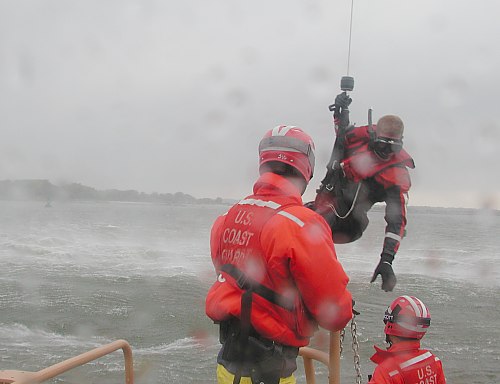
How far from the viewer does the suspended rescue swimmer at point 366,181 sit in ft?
9.95

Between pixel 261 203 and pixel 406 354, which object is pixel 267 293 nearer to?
pixel 261 203

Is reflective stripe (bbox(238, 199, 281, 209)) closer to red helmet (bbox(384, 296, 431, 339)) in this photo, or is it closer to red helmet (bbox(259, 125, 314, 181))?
red helmet (bbox(259, 125, 314, 181))

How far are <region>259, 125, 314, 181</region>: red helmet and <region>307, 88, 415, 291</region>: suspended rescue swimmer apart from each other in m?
0.80

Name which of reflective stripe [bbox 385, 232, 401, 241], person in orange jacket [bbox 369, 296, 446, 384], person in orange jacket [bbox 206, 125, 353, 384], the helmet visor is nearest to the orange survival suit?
person in orange jacket [bbox 369, 296, 446, 384]

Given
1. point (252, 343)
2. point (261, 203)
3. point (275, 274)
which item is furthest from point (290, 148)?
point (252, 343)

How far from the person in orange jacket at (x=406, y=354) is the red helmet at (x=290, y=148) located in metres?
1.60

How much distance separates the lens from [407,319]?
3584mm

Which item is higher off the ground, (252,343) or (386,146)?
(386,146)

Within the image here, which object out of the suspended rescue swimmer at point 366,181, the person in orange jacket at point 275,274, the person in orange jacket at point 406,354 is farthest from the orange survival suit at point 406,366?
the person in orange jacket at point 275,274

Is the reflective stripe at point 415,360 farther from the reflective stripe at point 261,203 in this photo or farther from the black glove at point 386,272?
the reflective stripe at point 261,203

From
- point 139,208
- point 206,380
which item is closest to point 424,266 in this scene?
point 206,380

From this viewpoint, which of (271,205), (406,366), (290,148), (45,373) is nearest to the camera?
(271,205)

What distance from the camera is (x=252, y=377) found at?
7.55 feet

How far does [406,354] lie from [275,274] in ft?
5.73
